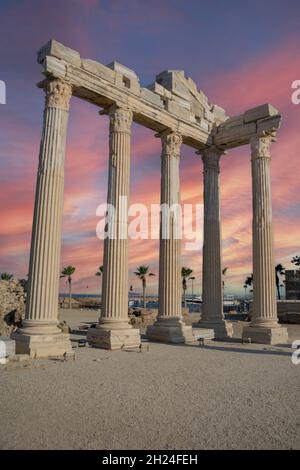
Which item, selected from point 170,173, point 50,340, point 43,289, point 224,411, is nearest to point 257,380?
point 224,411

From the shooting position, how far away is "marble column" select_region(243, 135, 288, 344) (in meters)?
28.2

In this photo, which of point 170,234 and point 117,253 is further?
point 170,234

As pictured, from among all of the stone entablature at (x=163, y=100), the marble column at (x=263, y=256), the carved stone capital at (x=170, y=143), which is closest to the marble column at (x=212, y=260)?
the stone entablature at (x=163, y=100)

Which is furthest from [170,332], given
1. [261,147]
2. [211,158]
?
[261,147]

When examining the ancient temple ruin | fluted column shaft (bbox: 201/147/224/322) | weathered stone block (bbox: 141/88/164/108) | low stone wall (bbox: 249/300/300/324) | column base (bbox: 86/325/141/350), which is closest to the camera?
the ancient temple ruin

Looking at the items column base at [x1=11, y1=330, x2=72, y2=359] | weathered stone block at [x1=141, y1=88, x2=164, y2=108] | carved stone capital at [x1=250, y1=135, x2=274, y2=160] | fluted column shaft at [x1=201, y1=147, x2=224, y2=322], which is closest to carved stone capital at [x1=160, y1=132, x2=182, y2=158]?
weathered stone block at [x1=141, y1=88, x2=164, y2=108]

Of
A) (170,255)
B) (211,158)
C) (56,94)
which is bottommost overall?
(170,255)

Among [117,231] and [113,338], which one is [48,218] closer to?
[117,231]

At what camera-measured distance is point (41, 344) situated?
19.3 meters

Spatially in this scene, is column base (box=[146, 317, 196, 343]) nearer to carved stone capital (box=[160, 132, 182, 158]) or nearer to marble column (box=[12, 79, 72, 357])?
marble column (box=[12, 79, 72, 357])

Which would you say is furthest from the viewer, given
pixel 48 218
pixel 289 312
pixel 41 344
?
pixel 289 312

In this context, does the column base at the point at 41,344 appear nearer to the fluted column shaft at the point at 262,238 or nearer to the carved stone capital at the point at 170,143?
the fluted column shaft at the point at 262,238

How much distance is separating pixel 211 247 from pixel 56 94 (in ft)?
56.4
